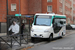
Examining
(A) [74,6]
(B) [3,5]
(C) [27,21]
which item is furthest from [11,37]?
(A) [74,6]

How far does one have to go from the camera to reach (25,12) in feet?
128

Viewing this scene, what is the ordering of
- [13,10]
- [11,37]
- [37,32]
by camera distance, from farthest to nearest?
[13,10] < [37,32] < [11,37]

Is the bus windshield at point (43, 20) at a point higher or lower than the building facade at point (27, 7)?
lower

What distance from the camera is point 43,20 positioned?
49.2ft

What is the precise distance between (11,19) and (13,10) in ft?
69.0

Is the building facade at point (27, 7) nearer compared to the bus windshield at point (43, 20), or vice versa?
the bus windshield at point (43, 20)

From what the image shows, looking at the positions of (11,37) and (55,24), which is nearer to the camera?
(11,37)

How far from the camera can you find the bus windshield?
14844mm

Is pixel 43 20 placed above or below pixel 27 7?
below

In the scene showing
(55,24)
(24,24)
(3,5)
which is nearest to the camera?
(55,24)

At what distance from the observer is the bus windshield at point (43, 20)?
14.8 m

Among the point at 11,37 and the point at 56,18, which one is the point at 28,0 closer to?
the point at 56,18

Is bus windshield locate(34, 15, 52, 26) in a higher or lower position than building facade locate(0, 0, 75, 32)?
lower

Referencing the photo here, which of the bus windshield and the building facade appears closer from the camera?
the bus windshield
